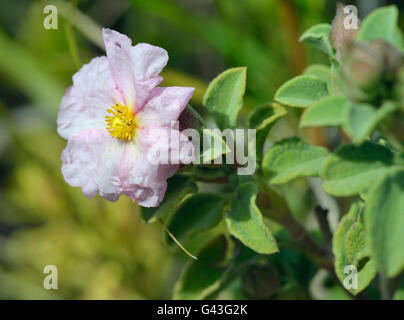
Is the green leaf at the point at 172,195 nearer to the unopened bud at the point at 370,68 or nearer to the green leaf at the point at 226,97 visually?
the green leaf at the point at 226,97

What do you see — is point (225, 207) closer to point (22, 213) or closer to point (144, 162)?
point (144, 162)

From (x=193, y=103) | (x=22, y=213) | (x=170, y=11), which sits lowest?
(x=22, y=213)

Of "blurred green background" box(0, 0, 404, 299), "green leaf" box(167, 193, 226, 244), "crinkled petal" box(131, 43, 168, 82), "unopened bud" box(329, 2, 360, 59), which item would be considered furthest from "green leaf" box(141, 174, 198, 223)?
"blurred green background" box(0, 0, 404, 299)

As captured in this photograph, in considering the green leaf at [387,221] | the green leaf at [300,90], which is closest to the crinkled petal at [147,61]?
the green leaf at [300,90]

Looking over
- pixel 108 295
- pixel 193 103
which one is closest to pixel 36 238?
pixel 108 295

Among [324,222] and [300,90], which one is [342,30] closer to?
[300,90]

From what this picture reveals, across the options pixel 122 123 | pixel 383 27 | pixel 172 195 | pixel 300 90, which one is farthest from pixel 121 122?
pixel 383 27
